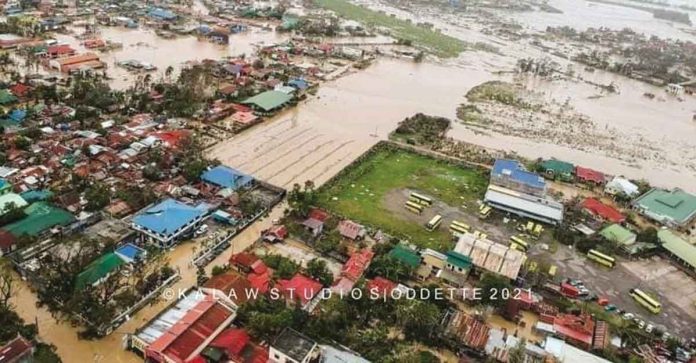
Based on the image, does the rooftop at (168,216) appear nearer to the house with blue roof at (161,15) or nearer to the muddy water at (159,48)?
the muddy water at (159,48)

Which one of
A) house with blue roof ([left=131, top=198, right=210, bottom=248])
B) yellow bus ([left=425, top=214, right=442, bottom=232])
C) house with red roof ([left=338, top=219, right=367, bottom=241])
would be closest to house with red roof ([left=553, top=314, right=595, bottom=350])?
yellow bus ([left=425, top=214, right=442, bottom=232])

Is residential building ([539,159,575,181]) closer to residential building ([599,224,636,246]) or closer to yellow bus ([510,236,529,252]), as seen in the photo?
residential building ([599,224,636,246])

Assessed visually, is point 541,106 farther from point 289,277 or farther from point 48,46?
point 48,46

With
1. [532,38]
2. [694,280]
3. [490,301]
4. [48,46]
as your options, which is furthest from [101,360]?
[532,38]

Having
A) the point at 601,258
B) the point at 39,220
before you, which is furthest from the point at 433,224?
the point at 39,220

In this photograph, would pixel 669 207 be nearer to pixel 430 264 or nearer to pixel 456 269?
pixel 456 269
